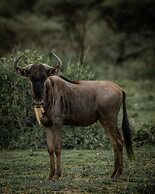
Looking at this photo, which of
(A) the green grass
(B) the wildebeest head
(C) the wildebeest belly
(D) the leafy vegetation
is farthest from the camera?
(D) the leafy vegetation

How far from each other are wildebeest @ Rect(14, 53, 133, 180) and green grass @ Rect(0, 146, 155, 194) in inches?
12.8

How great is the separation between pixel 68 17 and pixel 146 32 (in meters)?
5.88

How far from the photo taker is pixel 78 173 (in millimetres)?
10180

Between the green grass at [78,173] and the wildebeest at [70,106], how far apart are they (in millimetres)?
326

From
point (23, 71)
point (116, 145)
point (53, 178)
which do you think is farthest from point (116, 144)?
point (23, 71)

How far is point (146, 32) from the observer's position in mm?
35469

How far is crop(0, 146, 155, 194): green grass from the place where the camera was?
29.0 feet

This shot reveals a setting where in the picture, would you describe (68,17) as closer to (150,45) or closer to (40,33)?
(40,33)

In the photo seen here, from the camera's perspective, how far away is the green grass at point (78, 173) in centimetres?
885

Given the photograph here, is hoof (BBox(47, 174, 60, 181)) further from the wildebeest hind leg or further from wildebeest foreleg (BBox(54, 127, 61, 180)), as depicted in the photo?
the wildebeest hind leg

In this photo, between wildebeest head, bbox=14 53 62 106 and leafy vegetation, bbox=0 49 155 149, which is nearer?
wildebeest head, bbox=14 53 62 106

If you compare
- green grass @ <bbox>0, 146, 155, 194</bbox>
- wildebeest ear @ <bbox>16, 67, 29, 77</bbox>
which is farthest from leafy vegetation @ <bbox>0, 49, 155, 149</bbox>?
wildebeest ear @ <bbox>16, 67, 29, 77</bbox>

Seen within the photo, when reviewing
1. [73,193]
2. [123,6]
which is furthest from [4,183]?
[123,6]

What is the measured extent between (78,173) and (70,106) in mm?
1073
